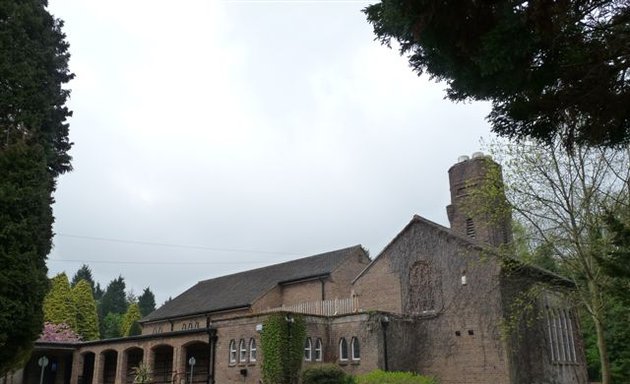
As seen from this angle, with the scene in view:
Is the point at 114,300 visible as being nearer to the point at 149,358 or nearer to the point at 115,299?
the point at 115,299

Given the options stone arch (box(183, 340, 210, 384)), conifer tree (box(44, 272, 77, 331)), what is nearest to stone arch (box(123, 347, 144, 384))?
stone arch (box(183, 340, 210, 384))

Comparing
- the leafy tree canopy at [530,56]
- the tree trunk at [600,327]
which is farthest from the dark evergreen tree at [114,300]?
the leafy tree canopy at [530,56]

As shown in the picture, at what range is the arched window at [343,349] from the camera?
82.0ft

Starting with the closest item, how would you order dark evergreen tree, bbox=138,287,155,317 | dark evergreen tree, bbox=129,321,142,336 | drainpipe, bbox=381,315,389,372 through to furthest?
1. drainpipe, bbox=381,315,389,372
2. dark evergreen tree, bbox=129,321,142,336
3. dark evergreen tree, bbox=138,287,155,317

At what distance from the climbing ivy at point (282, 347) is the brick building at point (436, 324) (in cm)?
68

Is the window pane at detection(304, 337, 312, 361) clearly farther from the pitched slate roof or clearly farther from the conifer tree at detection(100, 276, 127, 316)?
the conifer tree at detection(100, 276, 127, 316)

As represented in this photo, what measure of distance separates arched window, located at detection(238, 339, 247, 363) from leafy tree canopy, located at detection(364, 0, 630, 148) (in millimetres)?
21741

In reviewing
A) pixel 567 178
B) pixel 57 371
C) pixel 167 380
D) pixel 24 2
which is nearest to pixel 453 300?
pixel 567 178

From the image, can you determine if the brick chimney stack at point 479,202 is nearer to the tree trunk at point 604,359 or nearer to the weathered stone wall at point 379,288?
the weathered stone wall at point 379,288

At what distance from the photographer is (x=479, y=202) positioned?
2273cm

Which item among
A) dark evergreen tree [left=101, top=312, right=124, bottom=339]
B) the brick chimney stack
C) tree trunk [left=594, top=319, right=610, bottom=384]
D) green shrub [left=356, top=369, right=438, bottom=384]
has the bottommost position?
green shrub [left=356, top=369, right=438, bottom=384]

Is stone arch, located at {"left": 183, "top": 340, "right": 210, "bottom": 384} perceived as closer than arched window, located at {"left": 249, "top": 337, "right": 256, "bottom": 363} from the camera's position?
No

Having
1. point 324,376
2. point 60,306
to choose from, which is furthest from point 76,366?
point 324,376

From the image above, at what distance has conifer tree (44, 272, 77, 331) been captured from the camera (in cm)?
5575
